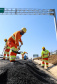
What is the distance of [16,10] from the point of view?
13461 millimetres

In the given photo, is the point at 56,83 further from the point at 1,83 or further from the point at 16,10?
the point at 16,10

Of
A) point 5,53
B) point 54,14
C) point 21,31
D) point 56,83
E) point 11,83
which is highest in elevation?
point 54,14

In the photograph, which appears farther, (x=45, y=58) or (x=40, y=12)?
(x=40, y=12)

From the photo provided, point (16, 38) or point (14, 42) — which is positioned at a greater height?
point (16, 38)

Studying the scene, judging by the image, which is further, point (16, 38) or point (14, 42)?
point (14, 42)

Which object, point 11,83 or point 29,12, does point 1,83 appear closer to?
point 11,83

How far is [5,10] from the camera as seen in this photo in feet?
43.6

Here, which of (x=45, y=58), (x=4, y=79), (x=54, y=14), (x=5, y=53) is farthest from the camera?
(x=54, y=14)

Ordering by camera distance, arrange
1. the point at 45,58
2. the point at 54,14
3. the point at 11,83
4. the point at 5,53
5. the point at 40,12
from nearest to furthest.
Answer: the point at 11,83 → the point at 45,58 → the point at 5,53 → the point at 54,14 → the point at 40,12

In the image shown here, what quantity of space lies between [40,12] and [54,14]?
2189 millimetres

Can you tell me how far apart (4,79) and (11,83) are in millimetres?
268

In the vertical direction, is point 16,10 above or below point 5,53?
above

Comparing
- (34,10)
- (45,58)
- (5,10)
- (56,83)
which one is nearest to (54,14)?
(34,10)

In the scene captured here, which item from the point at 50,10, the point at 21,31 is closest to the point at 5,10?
the point at 50,10
